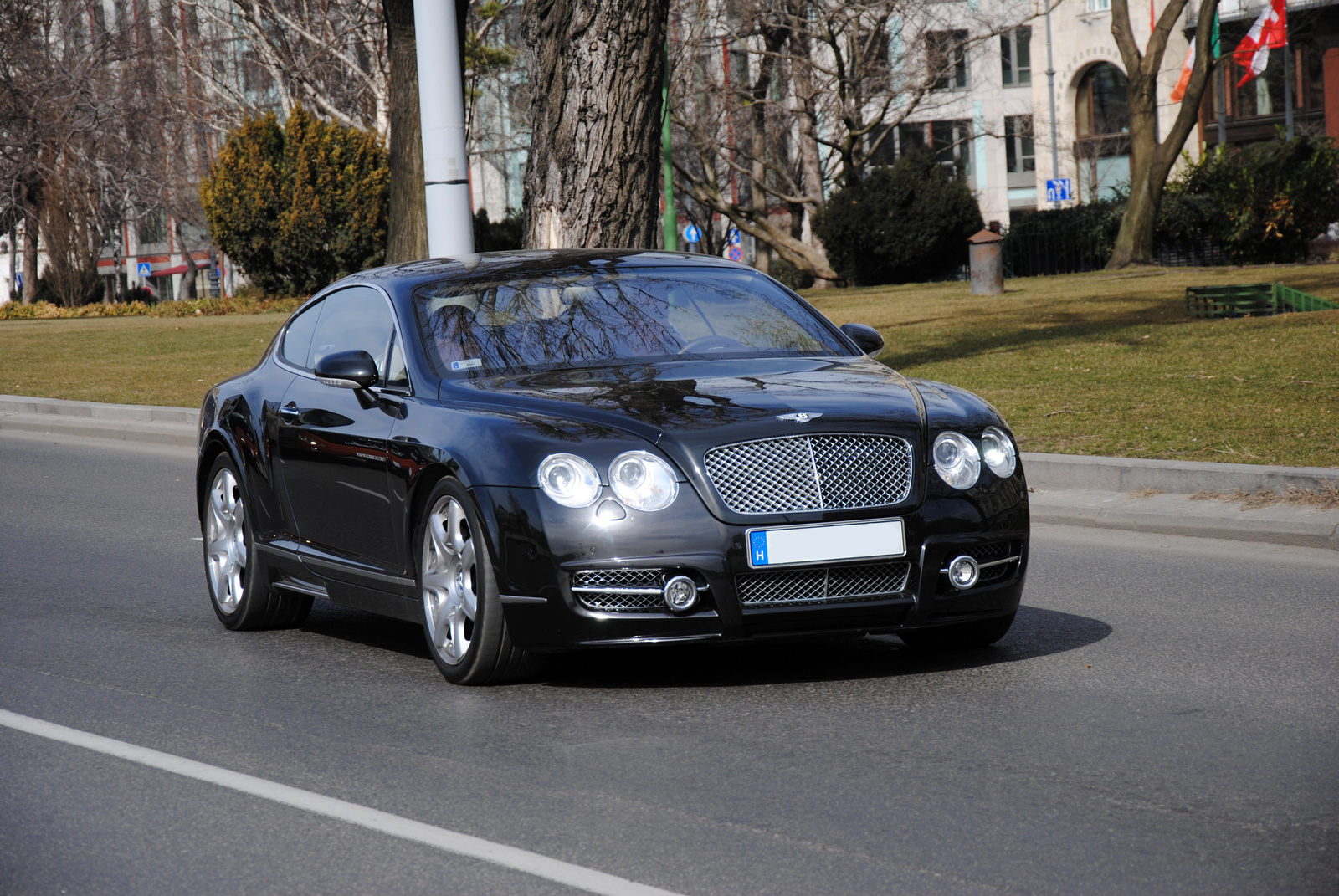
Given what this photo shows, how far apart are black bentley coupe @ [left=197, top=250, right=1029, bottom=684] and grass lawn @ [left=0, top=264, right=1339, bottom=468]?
5.14m

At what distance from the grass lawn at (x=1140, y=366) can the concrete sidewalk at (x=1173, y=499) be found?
0.53 metres

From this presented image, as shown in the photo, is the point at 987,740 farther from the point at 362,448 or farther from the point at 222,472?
the point at 222,472

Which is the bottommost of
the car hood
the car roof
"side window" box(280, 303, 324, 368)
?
the car hood

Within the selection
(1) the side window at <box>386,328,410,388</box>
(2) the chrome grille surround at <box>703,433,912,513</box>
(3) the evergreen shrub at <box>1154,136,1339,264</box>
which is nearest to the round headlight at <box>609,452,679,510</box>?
(2) the chrome grille surround at <box>703,433,912,513</box>

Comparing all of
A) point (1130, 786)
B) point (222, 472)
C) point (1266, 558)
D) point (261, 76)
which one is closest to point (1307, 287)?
point (1266, 558)

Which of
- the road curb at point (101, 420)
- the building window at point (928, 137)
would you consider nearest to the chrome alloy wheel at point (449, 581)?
the road curb at point (101, 420)

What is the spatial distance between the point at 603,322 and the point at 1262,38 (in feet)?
106

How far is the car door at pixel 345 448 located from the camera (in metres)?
6.53

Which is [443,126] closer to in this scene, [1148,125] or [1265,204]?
[1265,204]

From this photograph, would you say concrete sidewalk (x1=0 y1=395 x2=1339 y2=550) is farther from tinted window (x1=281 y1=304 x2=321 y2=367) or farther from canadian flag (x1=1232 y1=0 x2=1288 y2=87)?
canadian flag (x1=1232 y1=0 x2=1288 y2=87)

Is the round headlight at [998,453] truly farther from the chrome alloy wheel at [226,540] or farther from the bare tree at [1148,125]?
the bare tree at [1148,125]

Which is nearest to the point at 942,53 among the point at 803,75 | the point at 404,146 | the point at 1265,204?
the point at 803,75

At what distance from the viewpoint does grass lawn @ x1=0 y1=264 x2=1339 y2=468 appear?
12.1 meters

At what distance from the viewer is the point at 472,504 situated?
5836 millimetres
